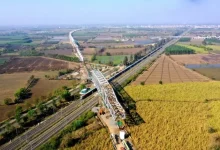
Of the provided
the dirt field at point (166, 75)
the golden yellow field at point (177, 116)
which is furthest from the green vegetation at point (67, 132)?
the dirt field at point (166, 75)

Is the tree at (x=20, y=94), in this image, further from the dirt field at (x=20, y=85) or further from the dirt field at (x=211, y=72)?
the dirt field at (x=211, y=72)

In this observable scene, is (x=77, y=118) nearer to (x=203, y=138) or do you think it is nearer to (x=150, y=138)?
(x=150, y=138)

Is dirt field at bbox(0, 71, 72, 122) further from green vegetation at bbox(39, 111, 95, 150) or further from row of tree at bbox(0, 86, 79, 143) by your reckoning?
green vegetation at bbox(39, 111, 95, 150)

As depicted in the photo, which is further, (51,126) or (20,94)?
(20,94)

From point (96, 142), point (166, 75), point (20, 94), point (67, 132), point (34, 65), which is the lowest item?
point (34, 65)

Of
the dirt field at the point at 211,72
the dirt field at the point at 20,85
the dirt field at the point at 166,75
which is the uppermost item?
the dirt field at the point at 166,75

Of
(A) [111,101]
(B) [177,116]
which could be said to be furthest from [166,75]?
(A) [111,101]

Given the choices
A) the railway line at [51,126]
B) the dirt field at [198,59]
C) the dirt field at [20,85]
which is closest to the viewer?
the railway line at [51,126]

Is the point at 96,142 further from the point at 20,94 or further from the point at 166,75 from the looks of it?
the point at 166,75

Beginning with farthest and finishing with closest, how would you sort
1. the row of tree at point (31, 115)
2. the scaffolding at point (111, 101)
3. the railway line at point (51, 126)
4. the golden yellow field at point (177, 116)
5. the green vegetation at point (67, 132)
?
the row of tree at point (31, 115) < the scaffolding at point (111, 101) < the golden yellow field at point (177, 116) < the railway line at point (51, 126) < the green vegetation at point (67, 132)
